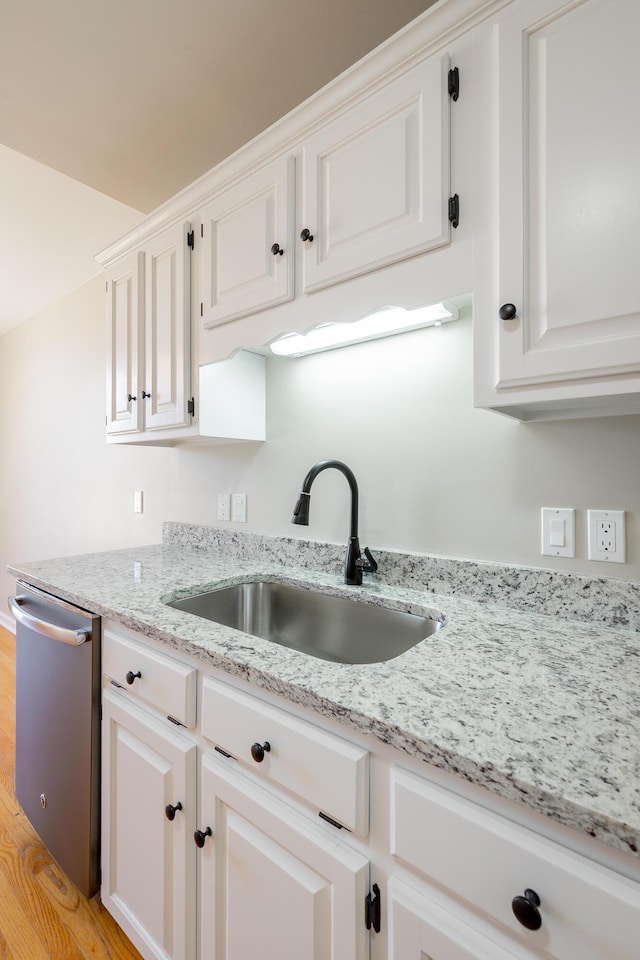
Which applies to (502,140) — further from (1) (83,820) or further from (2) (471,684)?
(1) (83,820)

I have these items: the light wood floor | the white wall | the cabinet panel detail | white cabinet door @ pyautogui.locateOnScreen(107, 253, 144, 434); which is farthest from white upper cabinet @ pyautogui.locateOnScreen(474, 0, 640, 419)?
the light wood floor

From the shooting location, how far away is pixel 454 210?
0.97 metres

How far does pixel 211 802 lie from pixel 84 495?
99.7 inches

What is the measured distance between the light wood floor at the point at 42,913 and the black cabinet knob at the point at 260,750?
1.02 meters

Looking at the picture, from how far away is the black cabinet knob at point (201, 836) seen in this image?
3.07 feet

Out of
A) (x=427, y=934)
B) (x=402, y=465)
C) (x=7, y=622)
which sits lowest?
(x=7, y=622)

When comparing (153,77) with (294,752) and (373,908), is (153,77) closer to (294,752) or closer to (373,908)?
(294,752)

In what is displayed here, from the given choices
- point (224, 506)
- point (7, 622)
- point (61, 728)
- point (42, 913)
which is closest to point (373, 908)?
point (61, 728)

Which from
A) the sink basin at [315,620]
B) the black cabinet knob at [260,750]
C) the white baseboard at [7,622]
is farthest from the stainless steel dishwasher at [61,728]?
the white baseboard at [7,622]

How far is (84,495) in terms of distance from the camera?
3.02 meters

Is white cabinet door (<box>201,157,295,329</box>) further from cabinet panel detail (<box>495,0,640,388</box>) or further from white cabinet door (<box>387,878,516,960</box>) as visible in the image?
white cabinet door (<box>387,878,516,960</box>)

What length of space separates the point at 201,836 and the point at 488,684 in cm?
69

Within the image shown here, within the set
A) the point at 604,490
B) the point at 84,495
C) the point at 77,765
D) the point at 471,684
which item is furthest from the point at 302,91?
the point at 84,495

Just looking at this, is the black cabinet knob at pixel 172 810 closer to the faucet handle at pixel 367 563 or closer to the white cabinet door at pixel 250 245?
the faucet handle at pixel 367 563
